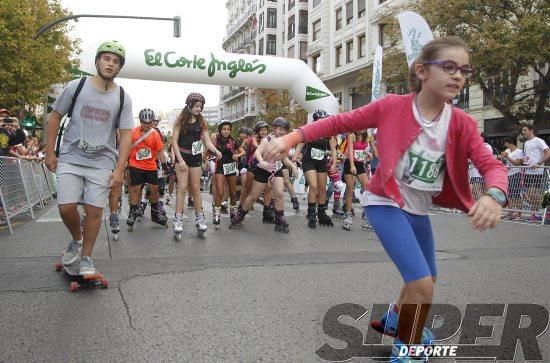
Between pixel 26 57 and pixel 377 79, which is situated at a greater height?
pixel 26 57

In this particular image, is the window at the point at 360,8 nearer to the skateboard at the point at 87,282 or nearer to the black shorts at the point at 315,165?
the black shorts at the point at 315,165

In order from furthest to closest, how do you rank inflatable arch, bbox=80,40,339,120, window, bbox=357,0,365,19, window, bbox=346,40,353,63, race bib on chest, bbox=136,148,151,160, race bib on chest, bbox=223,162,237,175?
window, bbox=346,40,353,63, window, bbox=357,0,365,19, inflatable arch, bbox=80,40,339,120, race bib on chest, bbox=223,162,237,175, race bib on chest, bbox=136,148,151,160

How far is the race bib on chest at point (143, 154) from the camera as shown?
8.13m

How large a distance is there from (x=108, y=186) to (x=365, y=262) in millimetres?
2847

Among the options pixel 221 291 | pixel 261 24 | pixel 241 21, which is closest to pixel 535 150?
pixel 221 291

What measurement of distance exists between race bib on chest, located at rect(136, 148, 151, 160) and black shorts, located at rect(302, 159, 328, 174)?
99.6 inches

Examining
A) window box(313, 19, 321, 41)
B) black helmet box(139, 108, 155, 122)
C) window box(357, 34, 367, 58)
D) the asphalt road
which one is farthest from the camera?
window box(313, 19, 321, 41)

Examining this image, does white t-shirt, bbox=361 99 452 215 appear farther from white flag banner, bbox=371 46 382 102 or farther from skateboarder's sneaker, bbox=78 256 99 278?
white flag banner, bbox=371 46 382 102

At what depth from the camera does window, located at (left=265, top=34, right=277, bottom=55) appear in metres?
63.6

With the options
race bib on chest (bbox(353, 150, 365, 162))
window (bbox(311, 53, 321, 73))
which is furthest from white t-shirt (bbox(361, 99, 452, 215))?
window (bbox(311, 53, 321, 73))

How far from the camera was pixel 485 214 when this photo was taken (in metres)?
2.26

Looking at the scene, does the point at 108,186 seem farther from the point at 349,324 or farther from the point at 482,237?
the point at 482,237

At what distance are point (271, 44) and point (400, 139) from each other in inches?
2499

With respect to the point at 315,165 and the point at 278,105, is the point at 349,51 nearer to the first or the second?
the point at 278,105
